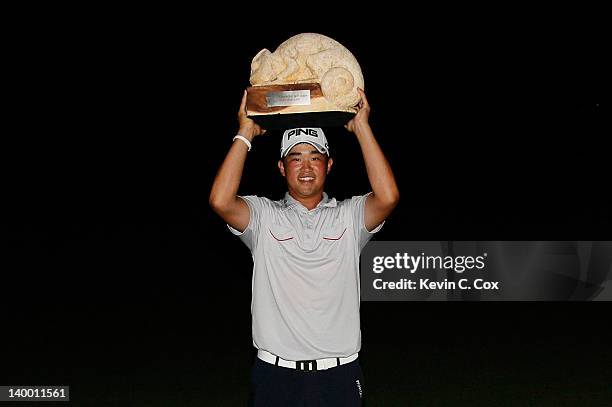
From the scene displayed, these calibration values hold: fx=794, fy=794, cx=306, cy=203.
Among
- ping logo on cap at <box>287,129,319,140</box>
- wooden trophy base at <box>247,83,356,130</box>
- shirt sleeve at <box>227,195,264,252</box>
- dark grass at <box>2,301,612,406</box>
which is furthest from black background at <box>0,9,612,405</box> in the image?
wooden trophy base at <box>247,83,356,130</box>

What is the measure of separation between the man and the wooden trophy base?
0.06m

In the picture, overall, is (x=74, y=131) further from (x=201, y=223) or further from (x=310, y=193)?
(x=310, y=193)

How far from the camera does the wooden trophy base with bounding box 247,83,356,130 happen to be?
3303 millimetres

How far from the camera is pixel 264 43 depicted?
1930cm

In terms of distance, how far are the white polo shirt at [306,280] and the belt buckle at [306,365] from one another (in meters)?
0.02

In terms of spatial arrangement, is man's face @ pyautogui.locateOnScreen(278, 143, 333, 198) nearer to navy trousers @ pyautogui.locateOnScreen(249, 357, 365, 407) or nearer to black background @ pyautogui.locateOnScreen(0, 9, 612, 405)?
navy trousers @ pyautogui.locateOnScreen(249, 357, 365, 407)

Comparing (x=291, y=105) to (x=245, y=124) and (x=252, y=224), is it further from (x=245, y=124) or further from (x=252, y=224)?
(x=252, y=224)

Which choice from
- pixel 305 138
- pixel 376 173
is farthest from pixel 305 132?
pixel 376 173

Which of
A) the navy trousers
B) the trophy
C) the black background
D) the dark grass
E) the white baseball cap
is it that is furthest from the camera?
the black background

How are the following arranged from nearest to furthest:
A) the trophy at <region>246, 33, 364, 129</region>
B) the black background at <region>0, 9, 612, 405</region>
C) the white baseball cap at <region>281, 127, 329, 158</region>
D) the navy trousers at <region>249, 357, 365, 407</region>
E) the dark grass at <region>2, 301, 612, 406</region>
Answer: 1. the navy trousers at <region>249, 357, 365, 407</region>
2. the trophy at <region>246, 33, 364, 129</region>
3. the white baseball cap at <region>281, 127, 329, 158</region>
4. the dark grass at <region>2, 301, 612, 406</region>
5. the black background at <region>0, 9, 612, 405</region>

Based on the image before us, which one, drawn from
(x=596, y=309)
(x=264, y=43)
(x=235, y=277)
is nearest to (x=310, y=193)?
(x=596, y=309)

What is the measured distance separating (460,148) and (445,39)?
9.95 ft

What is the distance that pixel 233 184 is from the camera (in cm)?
322

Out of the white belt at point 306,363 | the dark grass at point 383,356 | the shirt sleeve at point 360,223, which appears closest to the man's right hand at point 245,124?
the shirt sleeve at point 360,223
